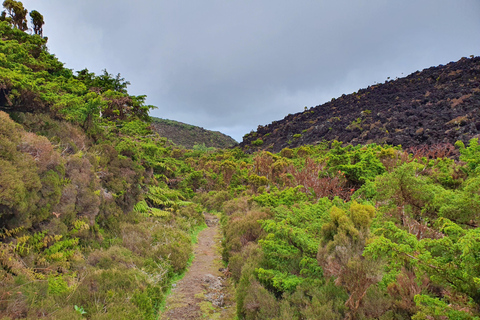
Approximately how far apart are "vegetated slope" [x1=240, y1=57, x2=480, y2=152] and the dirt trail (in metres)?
15.4

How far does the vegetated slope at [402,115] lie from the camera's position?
18266 mm

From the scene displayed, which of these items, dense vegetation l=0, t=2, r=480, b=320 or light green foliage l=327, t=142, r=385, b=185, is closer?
dense vegetation l=0, t=2, r=480, b=320

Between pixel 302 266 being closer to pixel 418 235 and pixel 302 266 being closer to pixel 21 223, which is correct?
pixel 418 235

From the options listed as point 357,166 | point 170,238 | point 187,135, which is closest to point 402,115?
point 357,166

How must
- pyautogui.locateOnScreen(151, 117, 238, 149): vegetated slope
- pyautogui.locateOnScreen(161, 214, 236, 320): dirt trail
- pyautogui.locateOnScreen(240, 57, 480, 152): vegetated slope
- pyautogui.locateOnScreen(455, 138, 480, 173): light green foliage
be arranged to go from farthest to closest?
pyautogui.locateOnScreen(151, 117, 238, 149): vegetated slope, pyautogui.locateOnScreen(240, 57, 480, 152): vegetated slope, pyautogui.locateOnScreen(455, 138, 480, 173): light green foliage, pyautogui.locateOnScreen(161, 214, 236, 320): dirt trail

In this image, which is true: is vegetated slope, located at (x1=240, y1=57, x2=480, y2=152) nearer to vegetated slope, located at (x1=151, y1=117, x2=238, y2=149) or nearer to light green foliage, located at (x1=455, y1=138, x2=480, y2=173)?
light green foliage, located at (x1=455, y1=138, x2=480, y2=173)

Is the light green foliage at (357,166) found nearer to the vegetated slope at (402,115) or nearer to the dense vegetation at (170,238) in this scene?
the dense vegetation at (170,238)

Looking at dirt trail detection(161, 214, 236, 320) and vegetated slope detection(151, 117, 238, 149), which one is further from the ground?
vegetated slope detection(151, 117, 238, 149)

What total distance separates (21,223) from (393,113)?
31.4 metres

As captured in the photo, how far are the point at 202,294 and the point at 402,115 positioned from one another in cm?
2665

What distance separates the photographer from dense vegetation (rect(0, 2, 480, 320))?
3.28 m

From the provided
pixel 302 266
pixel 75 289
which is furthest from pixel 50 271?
pixel 302 266

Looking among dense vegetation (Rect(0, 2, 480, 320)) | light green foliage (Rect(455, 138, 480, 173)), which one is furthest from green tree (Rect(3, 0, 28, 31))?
Answer: light green foliage (Rect(455, 138, 480, 173))

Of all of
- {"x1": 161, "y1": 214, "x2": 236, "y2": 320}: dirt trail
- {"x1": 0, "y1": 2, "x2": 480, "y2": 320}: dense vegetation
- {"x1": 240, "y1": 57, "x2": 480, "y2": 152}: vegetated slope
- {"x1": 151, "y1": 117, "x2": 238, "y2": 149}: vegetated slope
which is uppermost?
{"x1": 151, "y1": 117, "x2": 238, "y2": 149}: vegetated slope
